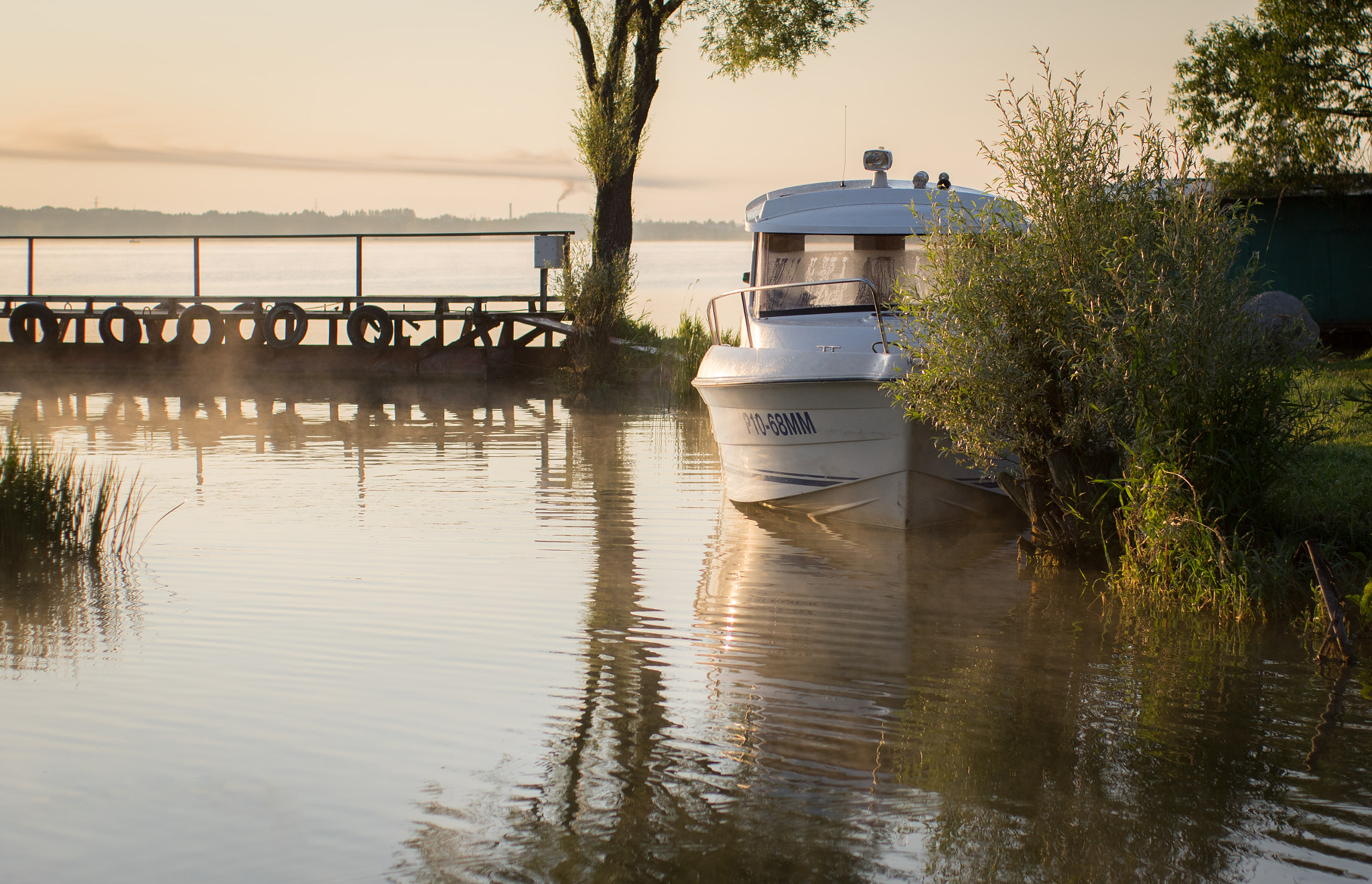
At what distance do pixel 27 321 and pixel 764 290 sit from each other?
18.2 m

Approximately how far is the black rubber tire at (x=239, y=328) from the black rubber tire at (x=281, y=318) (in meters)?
0.20

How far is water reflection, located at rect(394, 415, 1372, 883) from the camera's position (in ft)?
11.7

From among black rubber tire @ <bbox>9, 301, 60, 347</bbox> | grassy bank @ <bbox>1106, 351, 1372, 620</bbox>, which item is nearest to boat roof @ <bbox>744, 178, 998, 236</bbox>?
grassy bank @ <bbox>1106, 351, 1372, 620</bbox>

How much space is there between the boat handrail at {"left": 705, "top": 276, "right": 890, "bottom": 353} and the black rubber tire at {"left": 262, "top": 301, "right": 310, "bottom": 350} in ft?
Result: 41.6

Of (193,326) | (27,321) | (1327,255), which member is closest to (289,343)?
(193,326)

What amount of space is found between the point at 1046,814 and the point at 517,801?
1.71 m

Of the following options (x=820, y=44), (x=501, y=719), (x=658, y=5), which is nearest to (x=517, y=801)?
(x=501, y=719)

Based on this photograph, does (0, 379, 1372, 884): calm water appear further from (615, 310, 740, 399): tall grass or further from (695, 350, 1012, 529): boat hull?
(615, 310, 740, 399): tall grass

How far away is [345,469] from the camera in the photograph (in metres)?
11.2

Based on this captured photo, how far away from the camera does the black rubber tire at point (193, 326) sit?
2160cm

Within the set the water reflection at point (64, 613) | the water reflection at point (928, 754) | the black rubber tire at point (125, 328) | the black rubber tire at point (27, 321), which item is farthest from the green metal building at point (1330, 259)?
the black rubber tire at point (27, 321)

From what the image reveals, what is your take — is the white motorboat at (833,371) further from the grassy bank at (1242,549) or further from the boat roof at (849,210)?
the grassy bank at (1242,549)

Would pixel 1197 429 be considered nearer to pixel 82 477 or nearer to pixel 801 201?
pixel 801 201

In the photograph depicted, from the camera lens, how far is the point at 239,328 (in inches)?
851
